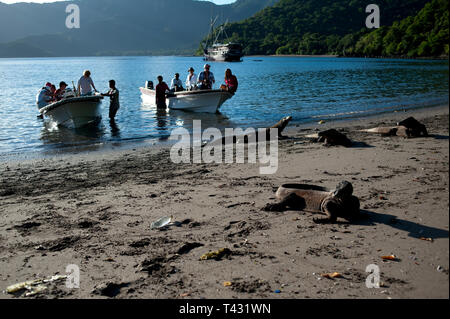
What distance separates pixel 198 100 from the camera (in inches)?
841

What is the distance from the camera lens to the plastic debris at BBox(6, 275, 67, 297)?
4.30 meters

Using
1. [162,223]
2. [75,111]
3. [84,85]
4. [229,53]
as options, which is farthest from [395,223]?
[229,53]

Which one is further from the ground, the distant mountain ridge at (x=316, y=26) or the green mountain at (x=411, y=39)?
the distant mountain ridge at (x=316, y=26)

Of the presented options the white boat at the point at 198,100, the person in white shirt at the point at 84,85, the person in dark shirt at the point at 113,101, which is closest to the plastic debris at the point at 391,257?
the person in white shirt at the point at 84,85

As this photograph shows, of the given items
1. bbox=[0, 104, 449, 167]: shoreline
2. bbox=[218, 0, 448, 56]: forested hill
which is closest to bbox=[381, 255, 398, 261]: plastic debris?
bbox=[0, 104, 449, 167]: shoreline

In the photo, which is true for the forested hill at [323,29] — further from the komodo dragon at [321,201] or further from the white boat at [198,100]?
the komodo dragon at [321,201]

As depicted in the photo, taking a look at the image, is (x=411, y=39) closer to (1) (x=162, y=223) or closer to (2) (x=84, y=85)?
(2) (x=84, y=85)

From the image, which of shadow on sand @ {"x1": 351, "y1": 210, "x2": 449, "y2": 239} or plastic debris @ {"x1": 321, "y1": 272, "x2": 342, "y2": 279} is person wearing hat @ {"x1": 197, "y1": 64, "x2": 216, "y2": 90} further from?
plastic debris @ {"x1": 321, "y1": 272, "x2": 342, "y2": 279}

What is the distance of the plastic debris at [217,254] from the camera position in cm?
491

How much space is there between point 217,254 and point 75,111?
1426 cm

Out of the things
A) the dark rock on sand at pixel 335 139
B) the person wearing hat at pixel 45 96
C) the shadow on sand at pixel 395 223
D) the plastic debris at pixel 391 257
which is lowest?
the plastic debris at pixel 391 257

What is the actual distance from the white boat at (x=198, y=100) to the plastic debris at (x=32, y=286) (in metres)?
16.7
